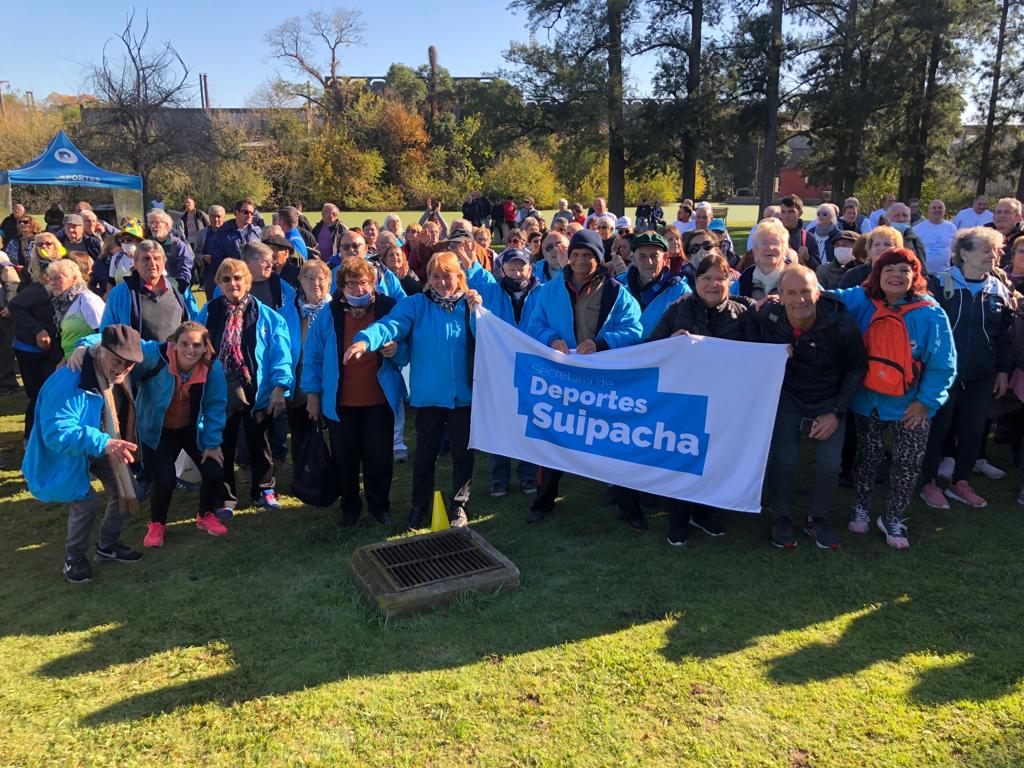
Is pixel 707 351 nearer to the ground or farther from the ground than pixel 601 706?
farther from the ground

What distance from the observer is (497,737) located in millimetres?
3205

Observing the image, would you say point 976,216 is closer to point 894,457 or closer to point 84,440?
point 894,457

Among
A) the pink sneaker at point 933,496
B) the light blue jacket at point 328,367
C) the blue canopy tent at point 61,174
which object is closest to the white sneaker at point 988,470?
the pink sneaker at point 933,496

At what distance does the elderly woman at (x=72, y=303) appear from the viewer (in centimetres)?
594

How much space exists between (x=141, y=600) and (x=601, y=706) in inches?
112

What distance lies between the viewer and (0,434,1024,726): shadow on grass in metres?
3.69

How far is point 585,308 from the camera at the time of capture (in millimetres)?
5219

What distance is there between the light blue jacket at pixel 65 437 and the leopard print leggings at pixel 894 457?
4.96 metres

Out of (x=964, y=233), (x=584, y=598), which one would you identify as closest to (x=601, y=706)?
(x=584, y=598)

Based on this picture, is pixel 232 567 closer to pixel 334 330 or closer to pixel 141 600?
pixel 141 600

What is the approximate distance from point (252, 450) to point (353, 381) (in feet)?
4.08

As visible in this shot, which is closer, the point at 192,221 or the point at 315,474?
the point at 315,474

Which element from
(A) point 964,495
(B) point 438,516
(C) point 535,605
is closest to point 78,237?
(B) point 438,516

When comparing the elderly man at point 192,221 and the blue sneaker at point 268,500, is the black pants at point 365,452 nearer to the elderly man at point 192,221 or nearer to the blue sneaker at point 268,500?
the blue sneaker at point 268,500
